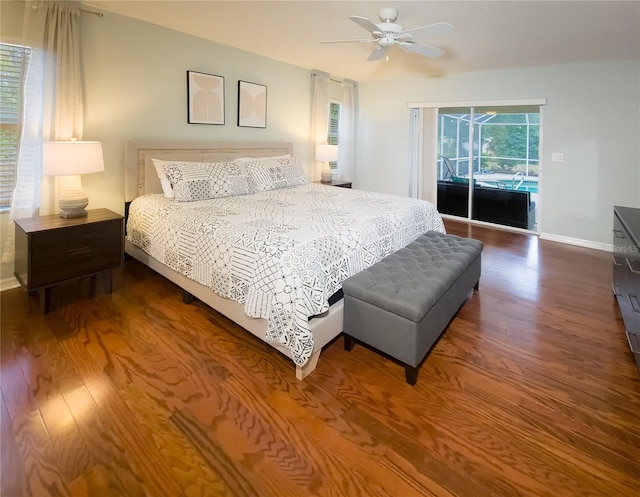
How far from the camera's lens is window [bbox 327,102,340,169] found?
6.00 metres

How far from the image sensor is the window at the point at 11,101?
273 cm

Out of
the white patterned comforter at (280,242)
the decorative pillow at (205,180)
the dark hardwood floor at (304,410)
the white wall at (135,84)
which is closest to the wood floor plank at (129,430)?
the dark hardwood floor at (304,410)

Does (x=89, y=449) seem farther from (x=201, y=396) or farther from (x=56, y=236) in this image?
(x=56, y=236)

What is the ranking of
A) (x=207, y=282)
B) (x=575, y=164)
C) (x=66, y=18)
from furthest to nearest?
1. (x=575, y=164)
2. (x=66, y=18)
3. (x=207, y=282)

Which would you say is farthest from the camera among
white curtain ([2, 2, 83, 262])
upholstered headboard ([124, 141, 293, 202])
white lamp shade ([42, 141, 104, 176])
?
upholstered headboard ([124, 141, 293, 202])

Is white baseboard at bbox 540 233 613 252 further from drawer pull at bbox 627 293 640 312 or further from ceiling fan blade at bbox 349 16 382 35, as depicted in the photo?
ceiling fan blade at bbox 349 16 382 35

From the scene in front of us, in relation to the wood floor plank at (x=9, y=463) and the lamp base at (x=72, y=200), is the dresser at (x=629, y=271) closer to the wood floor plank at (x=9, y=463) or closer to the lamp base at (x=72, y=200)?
the wood floor plank at (x=9, y=463)

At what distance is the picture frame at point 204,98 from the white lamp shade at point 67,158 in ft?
4.62

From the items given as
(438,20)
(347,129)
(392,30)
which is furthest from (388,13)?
(347,129)

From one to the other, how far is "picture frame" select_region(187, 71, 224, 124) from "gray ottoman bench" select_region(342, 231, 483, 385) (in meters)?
2.85

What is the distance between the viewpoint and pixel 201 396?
6.05 ft

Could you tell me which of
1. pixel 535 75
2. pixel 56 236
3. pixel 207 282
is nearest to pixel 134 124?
pixel 56 236

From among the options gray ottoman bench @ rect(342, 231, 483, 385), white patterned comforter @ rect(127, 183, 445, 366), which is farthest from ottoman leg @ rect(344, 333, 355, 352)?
white patterned comforter @ rect(127, 183, 445, 366)

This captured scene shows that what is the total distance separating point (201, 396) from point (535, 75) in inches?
218
